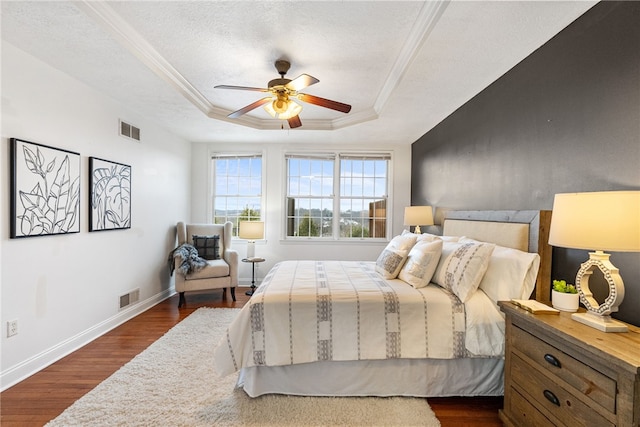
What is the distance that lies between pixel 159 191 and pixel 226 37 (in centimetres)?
277

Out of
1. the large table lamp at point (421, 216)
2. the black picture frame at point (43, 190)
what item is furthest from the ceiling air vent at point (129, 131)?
the large table lamp at point (421, 216)

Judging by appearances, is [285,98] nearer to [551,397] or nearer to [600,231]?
[600,231]

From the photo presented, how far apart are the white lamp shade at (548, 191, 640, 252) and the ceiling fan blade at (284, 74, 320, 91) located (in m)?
1.74

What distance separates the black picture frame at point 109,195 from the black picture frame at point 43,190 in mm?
168

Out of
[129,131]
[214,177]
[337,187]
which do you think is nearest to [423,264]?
[337,187]

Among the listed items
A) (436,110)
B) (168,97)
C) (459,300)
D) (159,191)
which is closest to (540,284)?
(459,300)

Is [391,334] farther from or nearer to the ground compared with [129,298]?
farther from the ground

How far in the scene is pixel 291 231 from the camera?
552 cm

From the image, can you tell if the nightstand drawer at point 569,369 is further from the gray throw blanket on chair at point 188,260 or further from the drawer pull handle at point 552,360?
the gray throw blanket on chair at point 188,260

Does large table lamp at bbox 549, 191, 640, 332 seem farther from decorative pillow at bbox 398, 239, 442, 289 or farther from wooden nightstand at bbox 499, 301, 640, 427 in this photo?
decorative pillow at bbox 398, 239, 442, 289

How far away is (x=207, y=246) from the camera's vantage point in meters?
4.65

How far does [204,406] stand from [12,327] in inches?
62.5

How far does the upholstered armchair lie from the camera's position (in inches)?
164

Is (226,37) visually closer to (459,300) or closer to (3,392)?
(459,300)
